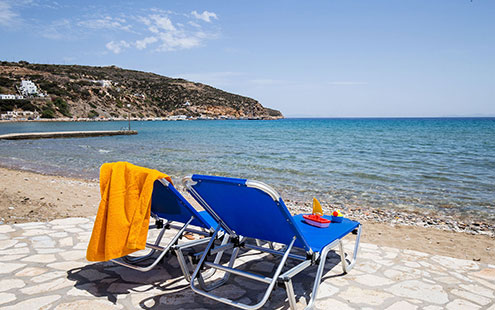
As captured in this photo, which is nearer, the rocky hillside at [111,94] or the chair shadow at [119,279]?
the chair shadow at [119,279]

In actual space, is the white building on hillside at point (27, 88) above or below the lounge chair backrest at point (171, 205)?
above

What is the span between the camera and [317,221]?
3520mm

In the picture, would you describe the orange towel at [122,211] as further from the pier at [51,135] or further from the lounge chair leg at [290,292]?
the pier at [51,135]

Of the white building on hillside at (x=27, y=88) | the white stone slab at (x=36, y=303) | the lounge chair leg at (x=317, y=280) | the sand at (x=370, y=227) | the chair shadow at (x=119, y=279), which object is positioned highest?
the white building on hillside at (x=27, y=88)

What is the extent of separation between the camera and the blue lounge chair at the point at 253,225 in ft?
7.66

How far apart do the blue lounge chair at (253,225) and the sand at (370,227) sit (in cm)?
254

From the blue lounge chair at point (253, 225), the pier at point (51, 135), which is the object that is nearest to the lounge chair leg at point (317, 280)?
the blue lounge chair at point (253, 225)

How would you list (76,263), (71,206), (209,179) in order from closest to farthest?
(209,179)
(76,263)
(71,206)

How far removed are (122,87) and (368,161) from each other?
77.8 m

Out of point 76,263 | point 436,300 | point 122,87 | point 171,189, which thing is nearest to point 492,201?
point 436,300

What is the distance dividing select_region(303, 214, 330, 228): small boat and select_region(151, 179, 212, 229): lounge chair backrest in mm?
1031

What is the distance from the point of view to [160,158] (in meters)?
15.6

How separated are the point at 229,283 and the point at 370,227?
3421mm

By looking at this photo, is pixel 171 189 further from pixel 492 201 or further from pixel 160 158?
pixel 160 158
